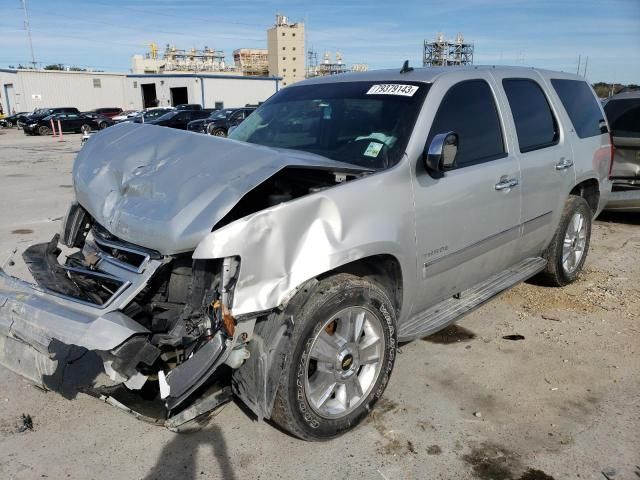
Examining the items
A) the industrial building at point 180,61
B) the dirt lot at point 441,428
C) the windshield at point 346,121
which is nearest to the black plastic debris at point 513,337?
the dirt lot at point 441,428

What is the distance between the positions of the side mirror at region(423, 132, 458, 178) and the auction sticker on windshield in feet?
1.70

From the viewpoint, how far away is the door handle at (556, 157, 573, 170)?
442cm

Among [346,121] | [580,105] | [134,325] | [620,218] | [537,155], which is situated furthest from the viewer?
[620,218]

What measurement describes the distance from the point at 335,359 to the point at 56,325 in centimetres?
139

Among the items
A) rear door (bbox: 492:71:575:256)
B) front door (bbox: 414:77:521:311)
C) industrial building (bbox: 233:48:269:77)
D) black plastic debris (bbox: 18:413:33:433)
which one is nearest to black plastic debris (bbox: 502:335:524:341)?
front door (bbox: 414:77:521:311)

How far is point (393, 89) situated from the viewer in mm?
3523

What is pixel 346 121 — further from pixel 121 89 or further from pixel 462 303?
pixel 121 89

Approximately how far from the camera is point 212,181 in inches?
105

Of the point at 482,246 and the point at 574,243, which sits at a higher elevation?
the point at 482,246

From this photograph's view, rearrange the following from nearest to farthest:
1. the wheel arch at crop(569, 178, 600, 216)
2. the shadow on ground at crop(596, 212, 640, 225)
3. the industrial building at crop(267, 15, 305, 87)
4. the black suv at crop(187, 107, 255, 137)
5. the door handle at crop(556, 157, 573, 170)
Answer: the door handle at crop(556, 157, 573, 170)
the wheel arch at crop(569, 178, 600, 216)
the shadow on ground at crop(596, 212, 640, 225)
the black suv at crop(187, 107, 255, 137)
the industrial building at crop(267, 15, 305, 87)

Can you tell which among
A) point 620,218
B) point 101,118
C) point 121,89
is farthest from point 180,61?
point 620,218

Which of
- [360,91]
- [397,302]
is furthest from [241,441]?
[360,91]

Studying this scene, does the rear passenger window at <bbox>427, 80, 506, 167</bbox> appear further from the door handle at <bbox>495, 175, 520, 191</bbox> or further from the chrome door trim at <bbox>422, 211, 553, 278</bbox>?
the chrome door trim at <bbox>422, 211, 553, 278</bbox>

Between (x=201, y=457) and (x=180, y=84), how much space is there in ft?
179
